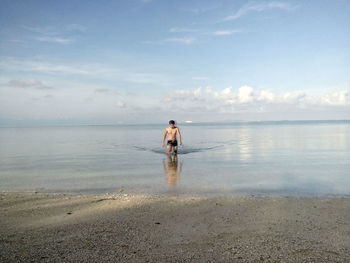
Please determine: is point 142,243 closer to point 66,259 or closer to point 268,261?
point 66,259

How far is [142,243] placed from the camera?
6.12 metres

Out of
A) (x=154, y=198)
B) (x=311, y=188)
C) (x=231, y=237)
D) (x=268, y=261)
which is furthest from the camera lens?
(x=311, y=188)

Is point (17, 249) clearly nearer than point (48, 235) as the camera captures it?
Yes

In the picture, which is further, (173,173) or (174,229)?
(173,173)

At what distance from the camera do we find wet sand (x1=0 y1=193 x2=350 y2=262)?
5578 millimetres

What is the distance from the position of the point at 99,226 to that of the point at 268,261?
3.71 m

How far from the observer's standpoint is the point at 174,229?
273 inches

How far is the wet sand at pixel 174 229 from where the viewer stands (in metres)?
5.58

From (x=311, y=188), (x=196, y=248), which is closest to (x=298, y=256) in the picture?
(x=196, y=248)

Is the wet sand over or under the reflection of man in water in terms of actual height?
over

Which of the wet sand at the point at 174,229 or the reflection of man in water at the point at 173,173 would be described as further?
the reflection of man in water at the point at 173,173

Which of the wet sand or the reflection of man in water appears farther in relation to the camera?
the reflection of man in water

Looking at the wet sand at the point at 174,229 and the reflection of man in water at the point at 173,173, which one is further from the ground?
the wet sand at the point at 174,229

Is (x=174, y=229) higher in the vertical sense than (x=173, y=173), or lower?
higher
